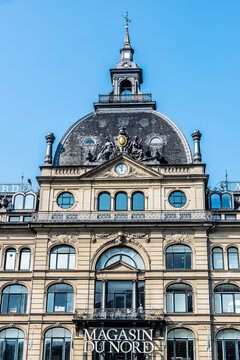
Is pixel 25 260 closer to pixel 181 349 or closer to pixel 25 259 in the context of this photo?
pixel 25 259

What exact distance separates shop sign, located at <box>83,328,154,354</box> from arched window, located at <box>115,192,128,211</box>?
1153cm

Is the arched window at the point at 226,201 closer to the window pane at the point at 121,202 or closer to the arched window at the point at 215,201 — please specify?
the arched window at the point at 215,201

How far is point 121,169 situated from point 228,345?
18946 millimetres

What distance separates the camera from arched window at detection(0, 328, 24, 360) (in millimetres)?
53781

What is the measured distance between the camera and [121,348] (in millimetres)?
52031

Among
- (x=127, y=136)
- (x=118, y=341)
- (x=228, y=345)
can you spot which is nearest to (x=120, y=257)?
(x=118, y=341)

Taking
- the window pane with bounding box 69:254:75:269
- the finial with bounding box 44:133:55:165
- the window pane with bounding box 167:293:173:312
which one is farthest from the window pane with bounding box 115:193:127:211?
the window pane with bounding box 167:293:173:312

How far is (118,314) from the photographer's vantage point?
52844 mm

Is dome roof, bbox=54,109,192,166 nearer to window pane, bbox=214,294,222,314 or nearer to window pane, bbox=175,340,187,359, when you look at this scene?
window pane, bbox=214,294,222,314

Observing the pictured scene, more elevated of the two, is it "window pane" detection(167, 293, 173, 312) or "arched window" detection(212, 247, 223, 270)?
"arched window" detection(212, 247, 223, 270)

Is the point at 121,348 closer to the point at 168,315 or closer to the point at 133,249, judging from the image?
the point at 168,315

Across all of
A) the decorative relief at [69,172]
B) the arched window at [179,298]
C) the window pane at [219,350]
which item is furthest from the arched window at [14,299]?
the window pane at [219,350]

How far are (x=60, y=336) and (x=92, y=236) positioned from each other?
372 inches

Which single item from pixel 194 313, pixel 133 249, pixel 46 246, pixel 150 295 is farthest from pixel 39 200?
pixel 194 313
